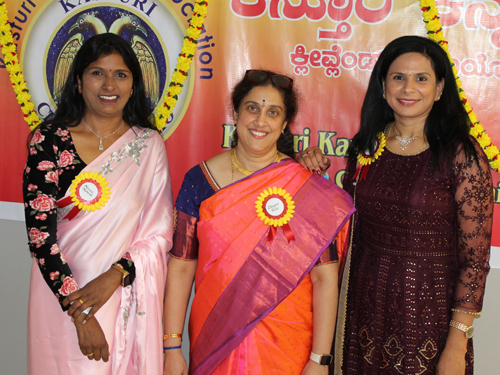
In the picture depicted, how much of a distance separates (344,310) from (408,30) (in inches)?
59.3

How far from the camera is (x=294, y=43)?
2207 millimetres

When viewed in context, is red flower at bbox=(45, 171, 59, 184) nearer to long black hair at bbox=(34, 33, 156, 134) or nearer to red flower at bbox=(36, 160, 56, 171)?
red flower at bbox=(36, 160, 56, 171)

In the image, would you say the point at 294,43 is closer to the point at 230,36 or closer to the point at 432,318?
the point at 230,36

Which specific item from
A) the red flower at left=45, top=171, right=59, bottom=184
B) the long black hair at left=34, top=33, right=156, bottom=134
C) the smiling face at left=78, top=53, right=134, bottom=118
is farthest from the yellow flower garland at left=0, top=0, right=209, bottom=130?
the red flower at left=45, top=171, right=59, bottom=184

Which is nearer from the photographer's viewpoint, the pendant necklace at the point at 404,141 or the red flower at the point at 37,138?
the red flower at the point at 37,138

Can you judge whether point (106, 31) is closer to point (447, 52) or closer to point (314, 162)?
point (314, 162)

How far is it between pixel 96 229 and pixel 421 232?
1.23 m

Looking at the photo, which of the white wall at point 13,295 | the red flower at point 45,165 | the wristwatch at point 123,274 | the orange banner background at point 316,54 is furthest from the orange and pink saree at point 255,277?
the white wall at point 13,295

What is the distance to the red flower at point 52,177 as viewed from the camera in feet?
4.73

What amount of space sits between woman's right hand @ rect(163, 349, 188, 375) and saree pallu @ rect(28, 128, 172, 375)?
0.22 feet

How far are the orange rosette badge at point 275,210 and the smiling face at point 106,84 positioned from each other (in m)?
0.70

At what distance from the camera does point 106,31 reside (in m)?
2.36

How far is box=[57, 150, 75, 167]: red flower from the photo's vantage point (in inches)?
59.2

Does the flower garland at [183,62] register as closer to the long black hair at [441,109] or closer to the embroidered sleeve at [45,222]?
the embroidered sleeve at [45,222]
